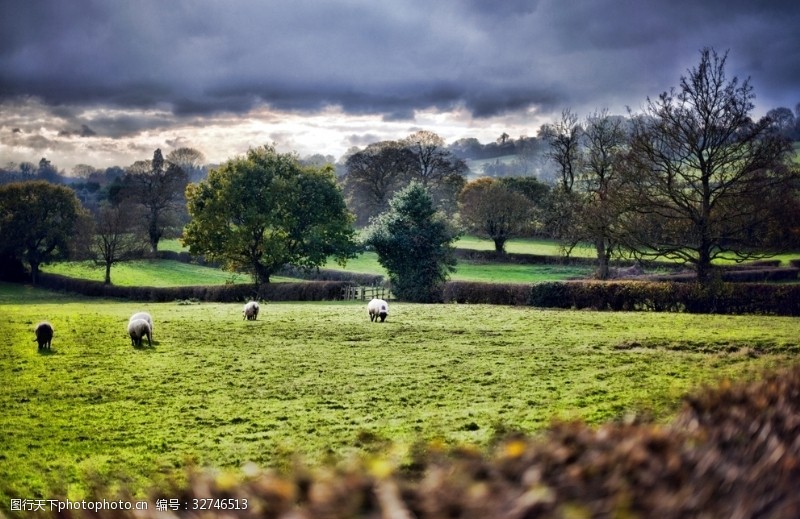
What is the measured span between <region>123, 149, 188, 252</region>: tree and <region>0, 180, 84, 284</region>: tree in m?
10.7

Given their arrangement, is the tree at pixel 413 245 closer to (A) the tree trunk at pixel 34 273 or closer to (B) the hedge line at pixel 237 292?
(B) the hedge line at pixel 237 292

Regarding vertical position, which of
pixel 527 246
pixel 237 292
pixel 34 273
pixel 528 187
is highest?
pixel 528 187

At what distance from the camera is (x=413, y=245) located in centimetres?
3766

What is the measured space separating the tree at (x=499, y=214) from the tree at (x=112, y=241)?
30955 mm

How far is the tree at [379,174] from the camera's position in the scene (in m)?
68.9

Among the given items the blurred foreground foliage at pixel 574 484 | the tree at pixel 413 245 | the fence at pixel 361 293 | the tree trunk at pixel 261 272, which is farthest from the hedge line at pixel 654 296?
the blurred foreground foliage at pixel 574 484

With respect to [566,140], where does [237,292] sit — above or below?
below

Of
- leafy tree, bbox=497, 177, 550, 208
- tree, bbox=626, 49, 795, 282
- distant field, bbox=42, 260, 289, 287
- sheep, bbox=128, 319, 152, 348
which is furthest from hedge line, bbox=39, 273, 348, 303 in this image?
leafy tree, bbox=497, 177, 550, 208

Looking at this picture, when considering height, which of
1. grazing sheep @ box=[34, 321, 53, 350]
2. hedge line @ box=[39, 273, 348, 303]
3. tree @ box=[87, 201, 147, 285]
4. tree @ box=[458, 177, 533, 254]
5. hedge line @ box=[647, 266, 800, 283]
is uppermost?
tree @ box=[458, 177, 533, 254]

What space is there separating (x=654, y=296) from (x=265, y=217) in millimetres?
26739

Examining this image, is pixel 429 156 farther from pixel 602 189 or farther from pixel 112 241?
pixel 602 189

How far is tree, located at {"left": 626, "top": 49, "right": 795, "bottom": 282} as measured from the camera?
25.8 m

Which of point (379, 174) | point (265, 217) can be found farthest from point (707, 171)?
point (379, 174)

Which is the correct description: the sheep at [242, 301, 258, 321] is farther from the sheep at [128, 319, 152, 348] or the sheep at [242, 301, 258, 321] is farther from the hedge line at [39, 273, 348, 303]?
the hedge line at [39, 273, 348, 303]
